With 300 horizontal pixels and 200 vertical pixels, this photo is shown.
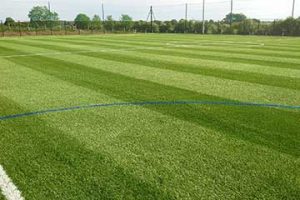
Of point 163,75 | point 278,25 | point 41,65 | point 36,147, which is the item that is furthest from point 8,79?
point 278,25

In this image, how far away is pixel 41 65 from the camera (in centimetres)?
911

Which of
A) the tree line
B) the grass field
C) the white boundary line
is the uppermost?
the tree line

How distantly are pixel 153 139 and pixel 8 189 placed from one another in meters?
1.63

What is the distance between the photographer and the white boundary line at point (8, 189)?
2.37m

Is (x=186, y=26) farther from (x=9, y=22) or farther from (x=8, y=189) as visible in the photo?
(x=8, y=189)

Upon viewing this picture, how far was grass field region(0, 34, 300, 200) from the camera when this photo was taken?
2.53m

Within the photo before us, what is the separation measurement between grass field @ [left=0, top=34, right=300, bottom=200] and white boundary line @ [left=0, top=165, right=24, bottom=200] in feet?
0.18

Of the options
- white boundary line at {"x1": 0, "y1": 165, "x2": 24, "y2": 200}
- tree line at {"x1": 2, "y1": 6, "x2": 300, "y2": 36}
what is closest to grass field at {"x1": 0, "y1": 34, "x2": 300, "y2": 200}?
white boundary line at {"x1": 0, "y1": 165, "x2": 24, "y2": 200}

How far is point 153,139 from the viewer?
138 inches

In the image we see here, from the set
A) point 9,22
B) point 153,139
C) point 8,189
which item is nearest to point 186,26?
point 9,22

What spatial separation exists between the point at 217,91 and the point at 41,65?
580 centimetres

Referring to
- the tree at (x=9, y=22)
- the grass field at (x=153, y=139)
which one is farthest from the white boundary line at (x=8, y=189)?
the tree at (x=9, y=22)

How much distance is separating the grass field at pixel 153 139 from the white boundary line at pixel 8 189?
0.05 metres

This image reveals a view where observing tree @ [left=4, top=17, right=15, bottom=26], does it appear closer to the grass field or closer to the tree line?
the tree line
